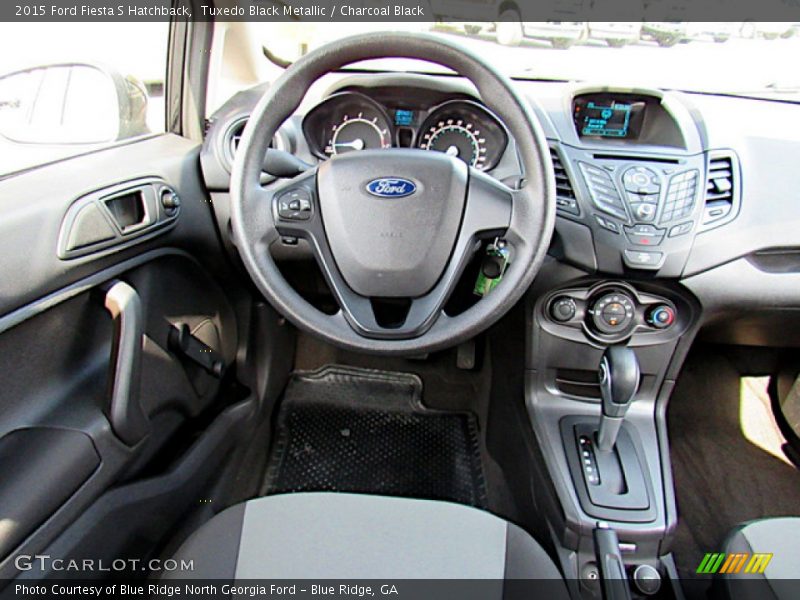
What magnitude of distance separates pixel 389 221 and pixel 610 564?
885 millimetres

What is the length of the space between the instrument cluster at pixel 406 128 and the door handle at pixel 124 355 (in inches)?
25.3

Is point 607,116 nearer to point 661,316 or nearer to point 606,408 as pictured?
point 661,316

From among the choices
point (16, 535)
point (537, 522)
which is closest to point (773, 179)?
point (537, 522)

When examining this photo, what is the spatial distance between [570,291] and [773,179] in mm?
575

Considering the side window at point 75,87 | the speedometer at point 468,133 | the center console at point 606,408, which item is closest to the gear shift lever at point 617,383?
the center console at point 606,408

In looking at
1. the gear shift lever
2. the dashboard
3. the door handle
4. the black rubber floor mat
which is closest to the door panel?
the door handle

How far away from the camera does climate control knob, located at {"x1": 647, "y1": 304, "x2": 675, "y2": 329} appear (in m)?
1.37

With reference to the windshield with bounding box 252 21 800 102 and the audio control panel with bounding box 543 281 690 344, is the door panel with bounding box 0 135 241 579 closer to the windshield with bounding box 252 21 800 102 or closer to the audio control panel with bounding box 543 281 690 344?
the windshield with bounding box 252 21 800 102

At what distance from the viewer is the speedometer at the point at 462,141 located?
4.45ft

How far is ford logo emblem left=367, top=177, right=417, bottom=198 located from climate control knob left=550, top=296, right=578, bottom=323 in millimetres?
563

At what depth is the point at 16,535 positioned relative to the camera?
88 centimetres

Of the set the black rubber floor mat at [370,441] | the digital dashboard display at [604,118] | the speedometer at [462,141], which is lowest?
the black rubber floor mat at [370,441]

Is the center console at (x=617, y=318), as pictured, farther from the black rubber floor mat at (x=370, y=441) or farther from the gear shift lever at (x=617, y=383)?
the black rubber floor mat at (x=370, y=441)

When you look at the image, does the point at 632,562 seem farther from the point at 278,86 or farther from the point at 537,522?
the point at 278,86
